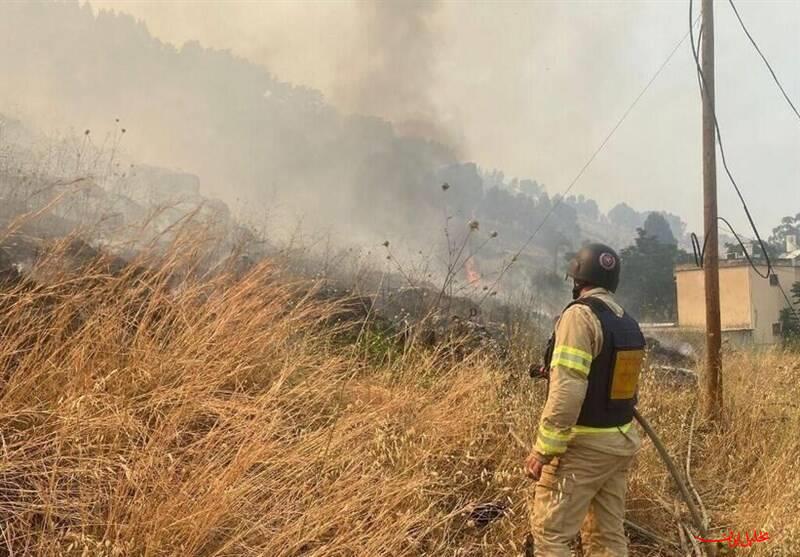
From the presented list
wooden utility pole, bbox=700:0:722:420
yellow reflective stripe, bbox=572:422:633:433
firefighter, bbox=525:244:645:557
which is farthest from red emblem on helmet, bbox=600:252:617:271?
wooden utility pole, bbox=700:0:722:420

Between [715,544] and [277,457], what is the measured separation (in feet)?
8.26

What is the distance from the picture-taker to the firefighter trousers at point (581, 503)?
2557 millimetres

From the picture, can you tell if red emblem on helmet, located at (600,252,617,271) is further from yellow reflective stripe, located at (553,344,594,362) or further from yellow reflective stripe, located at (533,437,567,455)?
yellow reflective stripe, located at (533,437,567,455)

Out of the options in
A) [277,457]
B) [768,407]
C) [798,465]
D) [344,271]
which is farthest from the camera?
[344,271]

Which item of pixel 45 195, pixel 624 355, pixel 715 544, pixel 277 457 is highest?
pixel 45 195

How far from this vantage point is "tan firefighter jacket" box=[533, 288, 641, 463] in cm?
255

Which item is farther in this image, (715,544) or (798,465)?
(798,465)

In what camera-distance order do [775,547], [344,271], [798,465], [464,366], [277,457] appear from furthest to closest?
[344,271]
[464,366]
[798,465]
[775,547]
[277,457]

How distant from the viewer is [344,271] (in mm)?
6582

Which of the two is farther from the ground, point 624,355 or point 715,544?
point 624,355

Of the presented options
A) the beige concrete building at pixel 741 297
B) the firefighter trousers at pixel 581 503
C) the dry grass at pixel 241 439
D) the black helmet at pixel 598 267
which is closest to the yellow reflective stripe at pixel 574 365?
the firefighter trousers at pixel 581 503

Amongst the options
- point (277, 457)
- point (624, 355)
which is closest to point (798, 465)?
point (624, 355)

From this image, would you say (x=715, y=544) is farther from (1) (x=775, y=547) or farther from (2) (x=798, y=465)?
(2) (x=798, y=465)

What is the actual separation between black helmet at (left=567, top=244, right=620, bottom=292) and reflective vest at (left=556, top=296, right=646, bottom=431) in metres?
0.26
